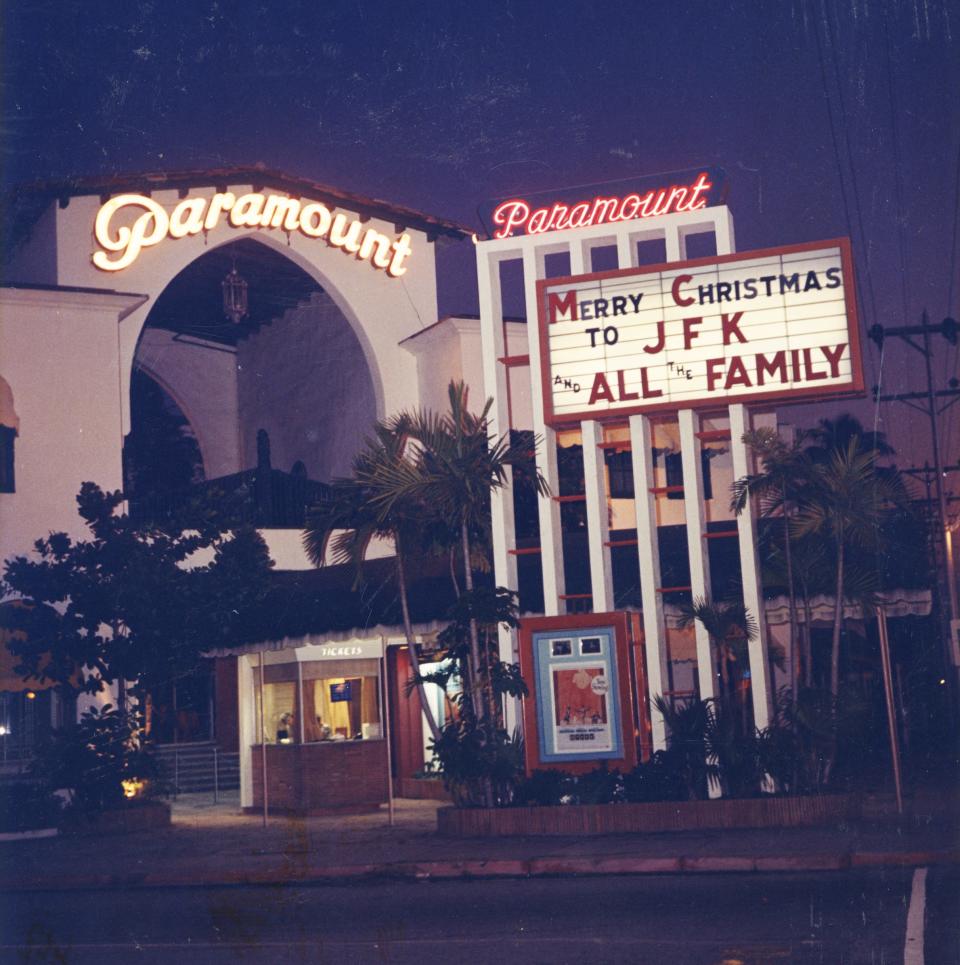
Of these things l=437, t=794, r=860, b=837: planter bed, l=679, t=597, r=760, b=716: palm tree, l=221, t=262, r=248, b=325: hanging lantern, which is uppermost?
l=221, t=262, r=248, b=325: hanging lantern

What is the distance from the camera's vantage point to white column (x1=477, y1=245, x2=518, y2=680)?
67.8 feet

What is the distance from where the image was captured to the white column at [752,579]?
19.2 m

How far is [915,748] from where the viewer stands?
33.3m

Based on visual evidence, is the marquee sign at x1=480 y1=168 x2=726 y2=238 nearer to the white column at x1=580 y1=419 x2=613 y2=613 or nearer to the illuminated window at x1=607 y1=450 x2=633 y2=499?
the white column at x1=580 y1=419 x2=613 y2=613

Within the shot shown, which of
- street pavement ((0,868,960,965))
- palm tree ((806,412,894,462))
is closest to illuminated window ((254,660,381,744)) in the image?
street pavement ((0,868,960,965))

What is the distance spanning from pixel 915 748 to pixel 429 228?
1781 cm

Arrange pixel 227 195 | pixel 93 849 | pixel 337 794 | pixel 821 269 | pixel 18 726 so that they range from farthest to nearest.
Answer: pixel 227 195, pixel 18 726, pixel 337 794, pixel 93 849, pixel 821 269

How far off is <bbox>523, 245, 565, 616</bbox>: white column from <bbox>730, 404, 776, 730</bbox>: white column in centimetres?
267

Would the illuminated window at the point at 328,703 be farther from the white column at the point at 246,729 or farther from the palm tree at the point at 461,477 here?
the palm tree at the point at 461,477

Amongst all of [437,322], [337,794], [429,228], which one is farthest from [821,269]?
[429,228]

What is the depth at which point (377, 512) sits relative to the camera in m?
20.3

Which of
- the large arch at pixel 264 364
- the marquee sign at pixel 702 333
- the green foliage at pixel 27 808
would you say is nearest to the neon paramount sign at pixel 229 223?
the large arch at pixel 264 364

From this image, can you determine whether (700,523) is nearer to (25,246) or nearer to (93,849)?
(93,849)

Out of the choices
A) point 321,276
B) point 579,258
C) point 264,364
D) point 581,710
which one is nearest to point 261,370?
point 264,364
